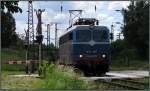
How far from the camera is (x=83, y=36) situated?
2928 cm

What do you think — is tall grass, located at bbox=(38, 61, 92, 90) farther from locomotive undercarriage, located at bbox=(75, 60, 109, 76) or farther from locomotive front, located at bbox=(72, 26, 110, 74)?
locomotive front, located at bbox=(72, 26, 110, 74)

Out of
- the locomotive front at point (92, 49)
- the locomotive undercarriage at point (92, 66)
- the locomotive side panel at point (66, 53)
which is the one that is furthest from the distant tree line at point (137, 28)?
the locomotive side panel at point (66, 53)

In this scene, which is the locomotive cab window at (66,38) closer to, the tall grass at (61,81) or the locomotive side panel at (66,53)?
the locomotive side panel at (66,53)

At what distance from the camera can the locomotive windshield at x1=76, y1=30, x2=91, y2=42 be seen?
29.2 metres

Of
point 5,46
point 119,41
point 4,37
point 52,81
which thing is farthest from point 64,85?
point 119,41

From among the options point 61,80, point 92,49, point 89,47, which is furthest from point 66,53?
point 61,80

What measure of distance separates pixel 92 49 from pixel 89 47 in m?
0.34

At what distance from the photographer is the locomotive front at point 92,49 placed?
28594 millimetres

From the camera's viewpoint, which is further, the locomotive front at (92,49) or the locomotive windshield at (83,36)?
the locomotive windshield at (83,36)

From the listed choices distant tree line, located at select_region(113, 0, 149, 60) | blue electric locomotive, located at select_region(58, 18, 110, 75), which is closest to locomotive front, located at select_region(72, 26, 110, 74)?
blue electric locomotive, located at select_region(58, 18, 110, 75)

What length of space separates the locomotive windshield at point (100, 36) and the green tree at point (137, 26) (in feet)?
4.06

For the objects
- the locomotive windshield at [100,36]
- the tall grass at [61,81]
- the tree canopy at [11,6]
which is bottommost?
the tall grass at [61,81]

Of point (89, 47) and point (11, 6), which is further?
point (89, 47)

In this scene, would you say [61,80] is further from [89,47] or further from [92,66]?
[92,66]
